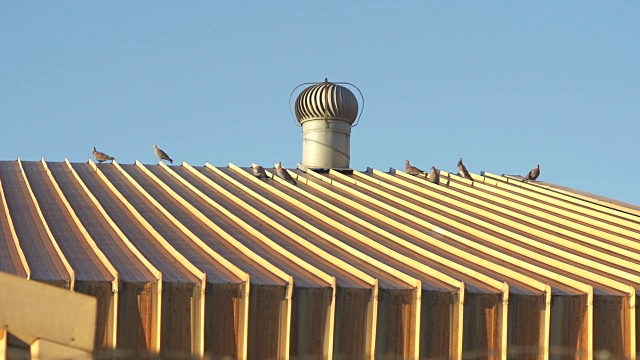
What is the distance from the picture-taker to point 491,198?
27.9 meters

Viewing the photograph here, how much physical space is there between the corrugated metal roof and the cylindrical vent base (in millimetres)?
4896

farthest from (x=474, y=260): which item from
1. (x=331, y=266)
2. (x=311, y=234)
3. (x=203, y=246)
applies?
(x=203, y=246)

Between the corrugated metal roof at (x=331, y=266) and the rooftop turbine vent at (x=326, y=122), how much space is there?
16.5 feet

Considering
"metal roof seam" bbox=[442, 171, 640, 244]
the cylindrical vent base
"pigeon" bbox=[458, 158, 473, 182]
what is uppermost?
the cylindrical vent base

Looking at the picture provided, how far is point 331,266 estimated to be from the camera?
2153 cm

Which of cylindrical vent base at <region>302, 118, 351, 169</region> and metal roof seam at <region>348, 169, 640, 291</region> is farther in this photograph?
cylindrical vent base at <region>302, 118, 351, 169</region>

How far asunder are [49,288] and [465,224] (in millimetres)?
11915

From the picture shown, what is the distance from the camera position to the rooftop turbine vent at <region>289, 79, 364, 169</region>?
3325cm

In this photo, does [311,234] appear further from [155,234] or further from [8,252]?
[8,252]

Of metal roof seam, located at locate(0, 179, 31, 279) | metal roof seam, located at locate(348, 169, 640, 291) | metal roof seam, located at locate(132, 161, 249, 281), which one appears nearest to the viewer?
metal roof seam, located at locate(0, 179, 31, 279)

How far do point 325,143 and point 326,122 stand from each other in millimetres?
707

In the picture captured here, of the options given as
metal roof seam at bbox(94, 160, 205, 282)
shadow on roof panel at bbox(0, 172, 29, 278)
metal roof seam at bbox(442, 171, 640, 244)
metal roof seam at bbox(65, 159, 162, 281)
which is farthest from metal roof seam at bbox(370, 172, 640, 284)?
shadow on roof panel at bbox(0, 172, 29, 278)

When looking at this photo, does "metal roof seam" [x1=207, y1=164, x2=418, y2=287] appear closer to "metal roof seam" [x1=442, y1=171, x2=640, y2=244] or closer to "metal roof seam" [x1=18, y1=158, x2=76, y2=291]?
"metal roof seam" [x1=18, y1=158, x2=76, y2=291]

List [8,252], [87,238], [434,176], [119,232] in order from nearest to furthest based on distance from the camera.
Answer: [8,252] < [87,238] < [119,232] < [434,176]
